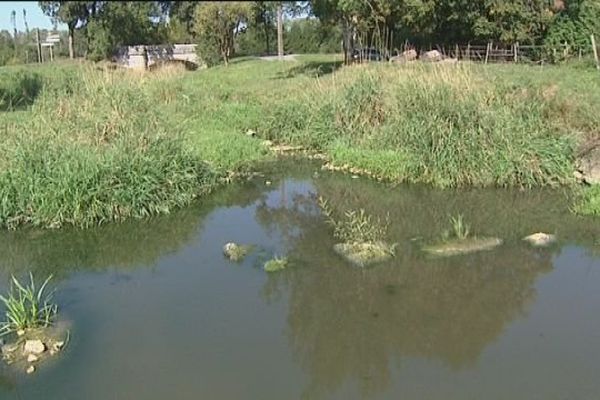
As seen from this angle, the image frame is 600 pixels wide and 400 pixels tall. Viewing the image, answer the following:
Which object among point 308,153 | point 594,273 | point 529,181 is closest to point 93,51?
point 308,153

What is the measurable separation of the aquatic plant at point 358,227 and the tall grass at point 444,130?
179 centimetres

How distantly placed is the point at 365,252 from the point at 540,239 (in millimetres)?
1909

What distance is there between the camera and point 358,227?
6.61 meters

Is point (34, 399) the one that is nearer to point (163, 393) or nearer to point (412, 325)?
point (163, 393)

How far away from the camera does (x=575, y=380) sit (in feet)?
13.3

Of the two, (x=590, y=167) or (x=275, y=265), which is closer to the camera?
(x=275, y=265)

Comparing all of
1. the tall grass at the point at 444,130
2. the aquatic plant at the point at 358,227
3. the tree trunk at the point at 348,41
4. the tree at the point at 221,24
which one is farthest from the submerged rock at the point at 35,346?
the tree at the point at 221,24

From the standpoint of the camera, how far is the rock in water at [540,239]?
6605 millimetres

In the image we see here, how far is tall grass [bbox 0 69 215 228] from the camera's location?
7.37 metres

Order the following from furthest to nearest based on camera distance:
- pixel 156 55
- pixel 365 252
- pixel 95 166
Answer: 1. pixel 156 55
2. pixel 95 166
3. pixel 365 252

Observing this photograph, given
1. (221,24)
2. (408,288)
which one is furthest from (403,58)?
(221,24)

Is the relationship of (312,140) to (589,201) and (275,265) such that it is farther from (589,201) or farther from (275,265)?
(275,265)

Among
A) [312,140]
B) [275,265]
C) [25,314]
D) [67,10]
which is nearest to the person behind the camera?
[25,314]

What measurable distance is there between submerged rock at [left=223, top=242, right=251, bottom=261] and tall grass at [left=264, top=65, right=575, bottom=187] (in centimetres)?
340
